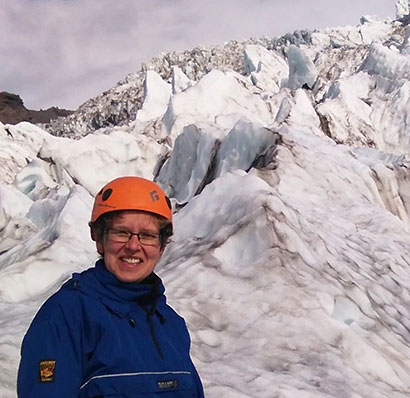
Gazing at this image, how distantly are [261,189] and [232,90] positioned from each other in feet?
60.1

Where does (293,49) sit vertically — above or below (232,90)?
above

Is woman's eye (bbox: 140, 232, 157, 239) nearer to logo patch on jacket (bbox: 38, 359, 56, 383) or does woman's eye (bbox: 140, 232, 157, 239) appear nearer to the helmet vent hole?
the helmet vent hole

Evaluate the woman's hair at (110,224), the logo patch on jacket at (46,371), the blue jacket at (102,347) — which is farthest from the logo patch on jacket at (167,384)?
the woman's hair at (110,224)

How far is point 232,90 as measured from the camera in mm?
23344

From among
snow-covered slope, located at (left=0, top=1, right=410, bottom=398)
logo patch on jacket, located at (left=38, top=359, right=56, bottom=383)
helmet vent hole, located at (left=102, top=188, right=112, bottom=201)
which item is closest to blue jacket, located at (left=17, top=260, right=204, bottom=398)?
logo patch on jacket, located at (left=38, top=359, right=56, bottom=383)

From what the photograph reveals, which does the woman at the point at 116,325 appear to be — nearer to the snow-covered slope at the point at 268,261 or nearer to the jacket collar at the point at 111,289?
the jacket collar at the point at 111,289

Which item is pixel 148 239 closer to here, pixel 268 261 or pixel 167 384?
pixel 167 384

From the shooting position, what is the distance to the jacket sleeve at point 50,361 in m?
1.49

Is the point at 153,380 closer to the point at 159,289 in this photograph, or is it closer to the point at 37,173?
the point at 159,289

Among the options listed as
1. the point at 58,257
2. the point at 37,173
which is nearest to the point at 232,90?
the point at 37,173

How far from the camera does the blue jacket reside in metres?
1.51

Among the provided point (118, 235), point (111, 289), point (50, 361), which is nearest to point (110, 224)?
point (118, 235)

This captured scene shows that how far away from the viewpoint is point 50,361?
150 cm

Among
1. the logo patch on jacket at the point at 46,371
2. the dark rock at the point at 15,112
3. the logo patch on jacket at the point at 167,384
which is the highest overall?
the dark rock at the point at 15,112
